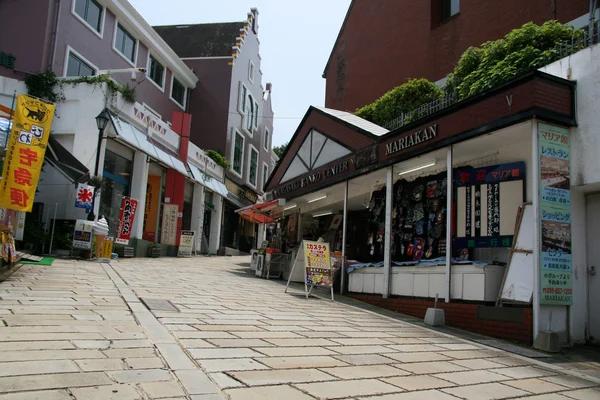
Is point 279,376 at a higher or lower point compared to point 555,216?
lower

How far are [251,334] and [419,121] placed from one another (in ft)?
18.7

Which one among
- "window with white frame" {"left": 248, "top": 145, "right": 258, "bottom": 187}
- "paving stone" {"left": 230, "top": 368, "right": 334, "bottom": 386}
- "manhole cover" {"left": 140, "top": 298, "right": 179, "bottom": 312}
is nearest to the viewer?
"paving stone" {"left": 230, "top": 368, "right": 334, "bottom": 386}

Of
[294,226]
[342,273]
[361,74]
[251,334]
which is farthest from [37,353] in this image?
[361,74]

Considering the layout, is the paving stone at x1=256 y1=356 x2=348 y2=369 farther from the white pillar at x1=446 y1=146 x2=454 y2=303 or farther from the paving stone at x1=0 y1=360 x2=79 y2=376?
the white pillar at x1=446 y1=146 x2=454 y2=303

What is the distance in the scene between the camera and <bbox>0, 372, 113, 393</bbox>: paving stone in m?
2.98

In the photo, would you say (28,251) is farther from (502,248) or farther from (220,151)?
(220,151)

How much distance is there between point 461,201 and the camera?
336 inches

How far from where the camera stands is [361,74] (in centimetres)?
2503

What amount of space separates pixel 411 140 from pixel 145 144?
13241mm

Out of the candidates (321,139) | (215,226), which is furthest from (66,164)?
(215,226)

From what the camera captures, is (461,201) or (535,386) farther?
(461,201)

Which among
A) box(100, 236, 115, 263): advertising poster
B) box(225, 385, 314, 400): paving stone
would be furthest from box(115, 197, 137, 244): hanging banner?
box(225, 385, 314, 400): paving stone

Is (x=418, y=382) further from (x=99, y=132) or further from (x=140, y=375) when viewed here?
(x=99, y=132)

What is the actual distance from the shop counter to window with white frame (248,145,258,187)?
2568cm
